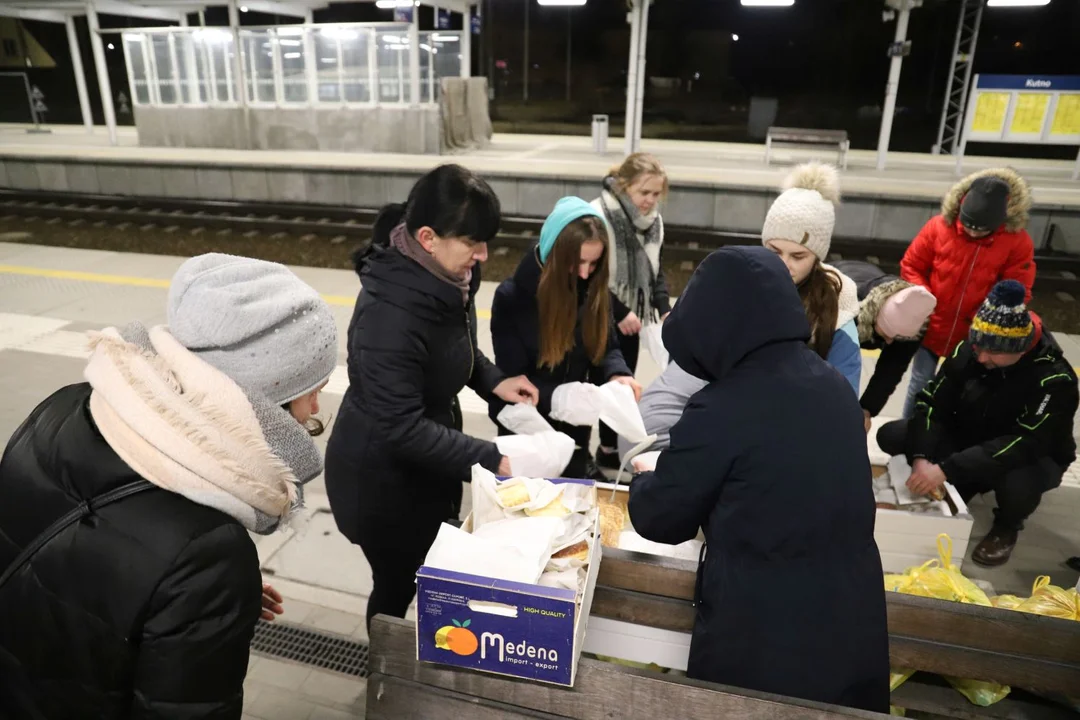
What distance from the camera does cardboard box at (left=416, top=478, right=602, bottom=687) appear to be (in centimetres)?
147

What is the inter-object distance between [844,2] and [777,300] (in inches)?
733

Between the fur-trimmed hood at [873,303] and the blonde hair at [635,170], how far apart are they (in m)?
1.36

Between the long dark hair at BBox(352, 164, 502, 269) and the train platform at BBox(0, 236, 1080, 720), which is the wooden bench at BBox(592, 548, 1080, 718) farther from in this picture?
the long dark hair at BBox(352, 164, 502, 269)

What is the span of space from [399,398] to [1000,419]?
2.78 meters

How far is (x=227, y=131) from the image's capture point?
14297mm

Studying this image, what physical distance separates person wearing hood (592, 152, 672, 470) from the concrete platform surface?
5.38 m

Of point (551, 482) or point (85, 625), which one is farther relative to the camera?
point (551, 482)

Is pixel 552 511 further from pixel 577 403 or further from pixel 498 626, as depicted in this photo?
pixel 577 403

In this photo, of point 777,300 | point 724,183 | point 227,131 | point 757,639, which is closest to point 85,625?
point 757,639

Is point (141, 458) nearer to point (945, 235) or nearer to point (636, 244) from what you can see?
point (636, 244)

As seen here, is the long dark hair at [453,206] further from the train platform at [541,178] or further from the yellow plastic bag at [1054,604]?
the train platform at [541,178]

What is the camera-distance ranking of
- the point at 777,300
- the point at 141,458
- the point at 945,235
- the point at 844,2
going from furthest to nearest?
the point at 844,2, the point at 945,235, the point at 777,300, the point at 141,458

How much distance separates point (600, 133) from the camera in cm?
1326

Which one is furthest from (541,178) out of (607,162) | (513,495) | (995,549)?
(513,495)
